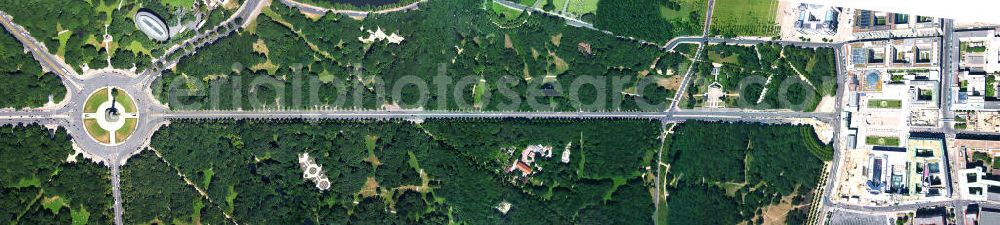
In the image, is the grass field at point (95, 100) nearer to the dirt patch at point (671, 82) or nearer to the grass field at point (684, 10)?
the dirt patch at point (671, 82)

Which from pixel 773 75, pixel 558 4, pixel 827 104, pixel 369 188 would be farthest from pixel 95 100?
pixel 827 104

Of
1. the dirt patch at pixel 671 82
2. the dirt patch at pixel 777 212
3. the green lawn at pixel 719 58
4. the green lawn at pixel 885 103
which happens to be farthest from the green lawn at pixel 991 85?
the dirt patch at pixel 671 82

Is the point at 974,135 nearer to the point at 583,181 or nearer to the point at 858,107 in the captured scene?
the point at 858,107

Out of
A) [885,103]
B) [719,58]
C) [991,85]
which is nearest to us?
[991,85]

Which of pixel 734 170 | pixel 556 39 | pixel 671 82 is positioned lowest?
pixel 734 170

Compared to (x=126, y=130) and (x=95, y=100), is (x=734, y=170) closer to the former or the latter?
(x=126, y=130)

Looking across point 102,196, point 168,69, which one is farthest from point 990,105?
point 102,196

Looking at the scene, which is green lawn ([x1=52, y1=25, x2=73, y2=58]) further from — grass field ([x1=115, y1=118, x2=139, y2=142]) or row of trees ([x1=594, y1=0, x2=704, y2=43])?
row of trees ([x1=594, y1=0, x2=704, y2=43])
